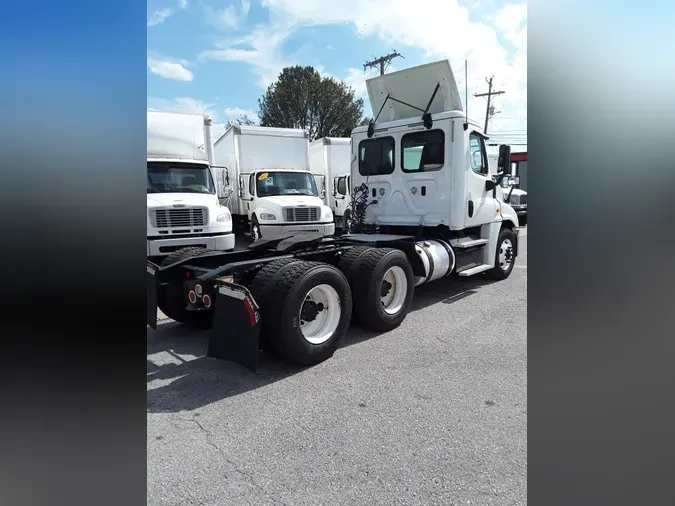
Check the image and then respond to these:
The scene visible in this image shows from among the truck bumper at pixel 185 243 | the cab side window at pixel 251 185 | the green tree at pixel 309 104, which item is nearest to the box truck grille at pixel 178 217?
the truck bumper at pixel 185 243

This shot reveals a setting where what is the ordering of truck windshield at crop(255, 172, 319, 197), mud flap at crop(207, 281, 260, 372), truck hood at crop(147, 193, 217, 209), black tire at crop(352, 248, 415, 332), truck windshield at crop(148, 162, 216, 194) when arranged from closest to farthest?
mud flap at crop(207, 281, 260, 372) < black tire at crop(352, 248, 415, 332) < truck hood at crop(147, 193, 217, 209) < truck windshield at crop(148, 162, 216, 194) < truck windshield at crop(255, 172, 319, 197)

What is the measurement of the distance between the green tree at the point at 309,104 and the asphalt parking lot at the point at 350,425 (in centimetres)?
2712

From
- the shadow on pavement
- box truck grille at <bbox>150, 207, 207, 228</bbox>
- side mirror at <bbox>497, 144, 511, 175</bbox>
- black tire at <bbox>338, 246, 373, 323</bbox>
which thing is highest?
side mirror at <bbox>497, 144, 511, 175</bbox>

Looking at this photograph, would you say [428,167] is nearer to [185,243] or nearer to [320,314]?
[320,314]

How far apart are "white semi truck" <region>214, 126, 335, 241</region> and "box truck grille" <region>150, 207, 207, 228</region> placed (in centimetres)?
327

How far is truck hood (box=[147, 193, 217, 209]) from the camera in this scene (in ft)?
30.6

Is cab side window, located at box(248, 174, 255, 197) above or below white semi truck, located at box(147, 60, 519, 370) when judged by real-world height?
above

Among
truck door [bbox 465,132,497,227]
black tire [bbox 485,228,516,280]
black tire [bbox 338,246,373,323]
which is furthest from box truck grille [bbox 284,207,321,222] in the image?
black tire [bbox 338,246,373,323]

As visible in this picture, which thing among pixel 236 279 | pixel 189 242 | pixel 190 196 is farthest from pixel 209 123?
pixel 236 279

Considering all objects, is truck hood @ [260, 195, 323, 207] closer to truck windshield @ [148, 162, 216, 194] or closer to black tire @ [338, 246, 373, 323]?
truck windshield @ [148, 162, 216, 194]

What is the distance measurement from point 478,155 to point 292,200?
6.64m
